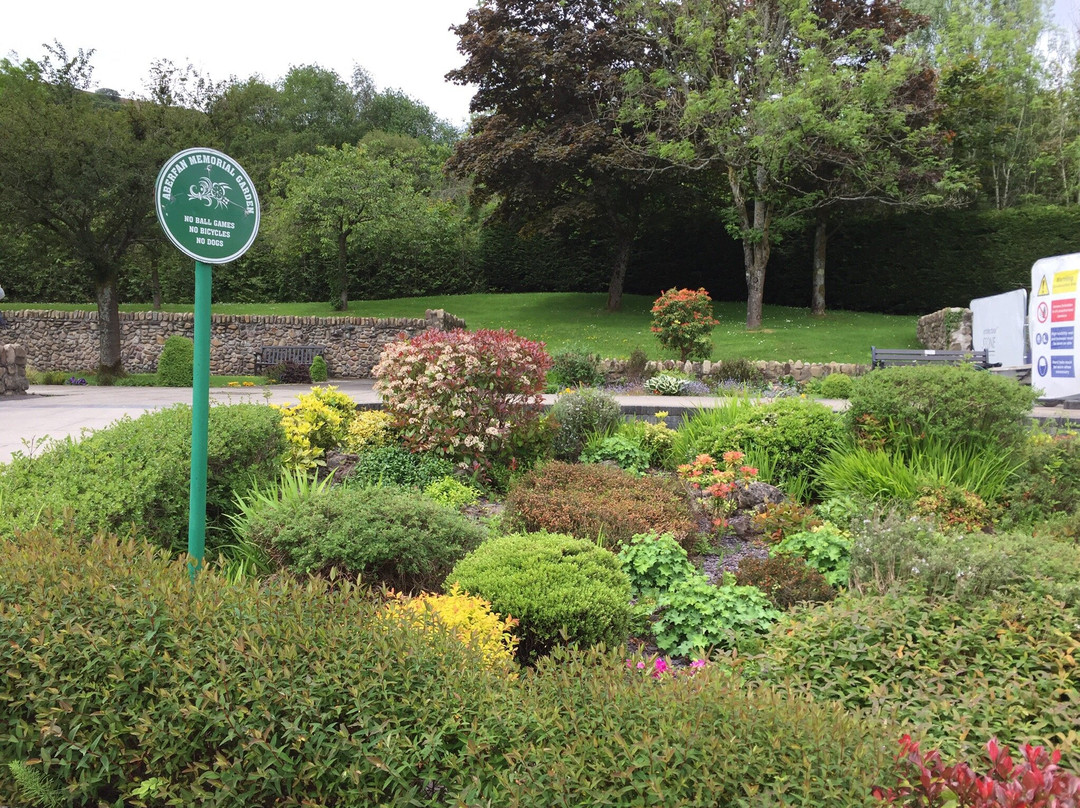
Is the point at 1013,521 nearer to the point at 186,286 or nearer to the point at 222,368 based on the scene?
the point at 222,368

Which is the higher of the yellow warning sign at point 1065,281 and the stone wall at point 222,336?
the yellow warning sign at point 1065,281

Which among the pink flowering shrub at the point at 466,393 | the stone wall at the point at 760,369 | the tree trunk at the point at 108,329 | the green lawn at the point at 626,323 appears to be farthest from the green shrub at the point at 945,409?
the tree trunk at the point at 108,329

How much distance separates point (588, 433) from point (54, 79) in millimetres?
23497

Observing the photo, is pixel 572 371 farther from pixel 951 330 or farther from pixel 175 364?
pixel 951 330

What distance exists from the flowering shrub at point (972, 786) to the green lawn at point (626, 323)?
43.0 ft

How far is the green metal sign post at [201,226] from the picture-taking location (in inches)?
144

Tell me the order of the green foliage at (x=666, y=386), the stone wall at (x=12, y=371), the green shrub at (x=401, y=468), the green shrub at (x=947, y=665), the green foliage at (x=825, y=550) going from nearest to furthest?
the green shrub at (x=947, y=665), the green foliage at (x=825, y=550), the green shrub at (x=401, y=468), the green foliage at (x=666, y=386), the stone wall at (x=12, y=371)

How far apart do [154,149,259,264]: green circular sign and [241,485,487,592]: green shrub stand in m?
1.37

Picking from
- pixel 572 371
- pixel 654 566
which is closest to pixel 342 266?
pixel 572 371

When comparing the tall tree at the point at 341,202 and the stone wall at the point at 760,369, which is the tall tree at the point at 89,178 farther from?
the stone wall at the point at 760,369

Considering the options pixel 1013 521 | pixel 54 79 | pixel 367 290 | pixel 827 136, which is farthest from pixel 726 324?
pixel 54 79

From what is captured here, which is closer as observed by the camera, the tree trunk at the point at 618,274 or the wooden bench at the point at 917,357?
the wooden bench at the point at 917,357

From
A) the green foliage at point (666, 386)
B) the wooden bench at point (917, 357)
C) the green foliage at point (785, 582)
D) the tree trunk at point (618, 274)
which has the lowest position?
the green foliage at point (785, 582)

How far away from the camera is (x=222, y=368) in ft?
67.8
